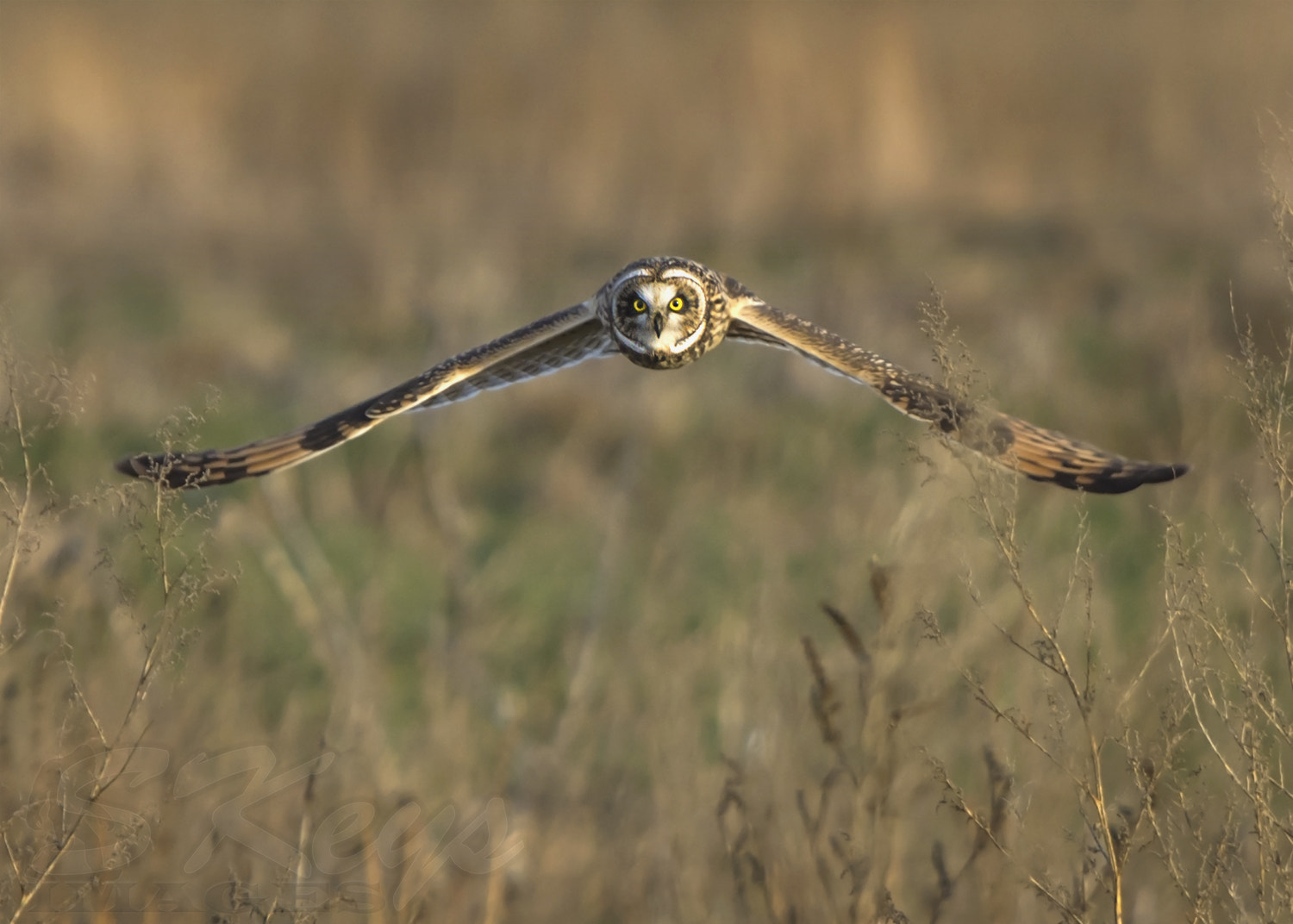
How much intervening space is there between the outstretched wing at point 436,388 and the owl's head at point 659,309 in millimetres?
136

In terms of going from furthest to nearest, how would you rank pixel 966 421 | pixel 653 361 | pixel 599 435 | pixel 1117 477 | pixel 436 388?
pixel 599 435 < pixel 653 361 < pixel 436 388 < pixel 1117 477 < pixel 966 421

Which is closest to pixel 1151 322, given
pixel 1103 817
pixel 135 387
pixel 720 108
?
pixel 720 108

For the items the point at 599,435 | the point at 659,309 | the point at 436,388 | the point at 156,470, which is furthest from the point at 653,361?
the point at 599,435

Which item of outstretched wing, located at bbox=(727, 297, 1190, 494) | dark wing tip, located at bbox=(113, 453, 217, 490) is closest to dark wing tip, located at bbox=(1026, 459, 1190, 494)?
outstretched wing, located at bbox=(727, 297, 1190, 494)

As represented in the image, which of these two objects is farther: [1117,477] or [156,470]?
[1117,477]

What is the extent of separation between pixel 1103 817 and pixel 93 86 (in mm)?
18240

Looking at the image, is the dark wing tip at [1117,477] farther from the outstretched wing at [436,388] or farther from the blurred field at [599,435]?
the outstretched wing at [436,388]

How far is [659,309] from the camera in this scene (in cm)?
582

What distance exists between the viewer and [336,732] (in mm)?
7504

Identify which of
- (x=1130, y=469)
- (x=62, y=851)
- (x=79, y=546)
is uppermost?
(x=79, y=546)

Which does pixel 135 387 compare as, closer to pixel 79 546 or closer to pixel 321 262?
pixel 321 262

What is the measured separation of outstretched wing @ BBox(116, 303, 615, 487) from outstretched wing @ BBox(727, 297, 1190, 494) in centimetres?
58

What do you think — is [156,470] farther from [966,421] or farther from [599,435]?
[599,435]

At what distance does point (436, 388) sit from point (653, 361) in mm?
809
